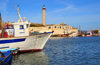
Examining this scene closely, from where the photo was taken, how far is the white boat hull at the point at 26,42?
85.2 ft

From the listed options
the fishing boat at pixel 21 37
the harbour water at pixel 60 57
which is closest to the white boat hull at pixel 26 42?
the fishing boat at pixel 21 37

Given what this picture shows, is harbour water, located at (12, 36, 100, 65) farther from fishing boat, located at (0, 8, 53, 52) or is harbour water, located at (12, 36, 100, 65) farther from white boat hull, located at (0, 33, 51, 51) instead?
fishing boat, located at (0, 8, 53, 52)

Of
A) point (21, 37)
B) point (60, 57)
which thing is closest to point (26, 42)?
point (21, 37)

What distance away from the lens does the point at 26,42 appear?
27.2 m

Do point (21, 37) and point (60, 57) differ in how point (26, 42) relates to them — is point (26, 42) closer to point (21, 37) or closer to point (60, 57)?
point (21, 37)

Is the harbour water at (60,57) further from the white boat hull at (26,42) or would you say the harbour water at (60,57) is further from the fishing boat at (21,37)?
the fishing boat at (21,37)

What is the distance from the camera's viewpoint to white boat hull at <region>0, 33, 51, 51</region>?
25969mm

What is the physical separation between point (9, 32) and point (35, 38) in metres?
5.22

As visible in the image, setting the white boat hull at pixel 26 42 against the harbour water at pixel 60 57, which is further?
the white boat hull at pixel 26 42

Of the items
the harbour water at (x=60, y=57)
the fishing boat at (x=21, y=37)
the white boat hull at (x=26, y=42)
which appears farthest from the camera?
the fishing boat at (x=21, y=37)

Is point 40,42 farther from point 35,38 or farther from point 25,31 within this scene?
point 25,31

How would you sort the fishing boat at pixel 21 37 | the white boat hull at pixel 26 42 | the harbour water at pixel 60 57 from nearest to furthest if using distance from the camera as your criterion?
1. the harbour water at pixel 60 57
2. the white boat hull at pixel 26 42
3. the fishing boat at pixel 21 37

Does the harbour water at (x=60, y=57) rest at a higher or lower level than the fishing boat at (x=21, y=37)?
lower

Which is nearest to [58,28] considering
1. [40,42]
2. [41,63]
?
[40,42]
